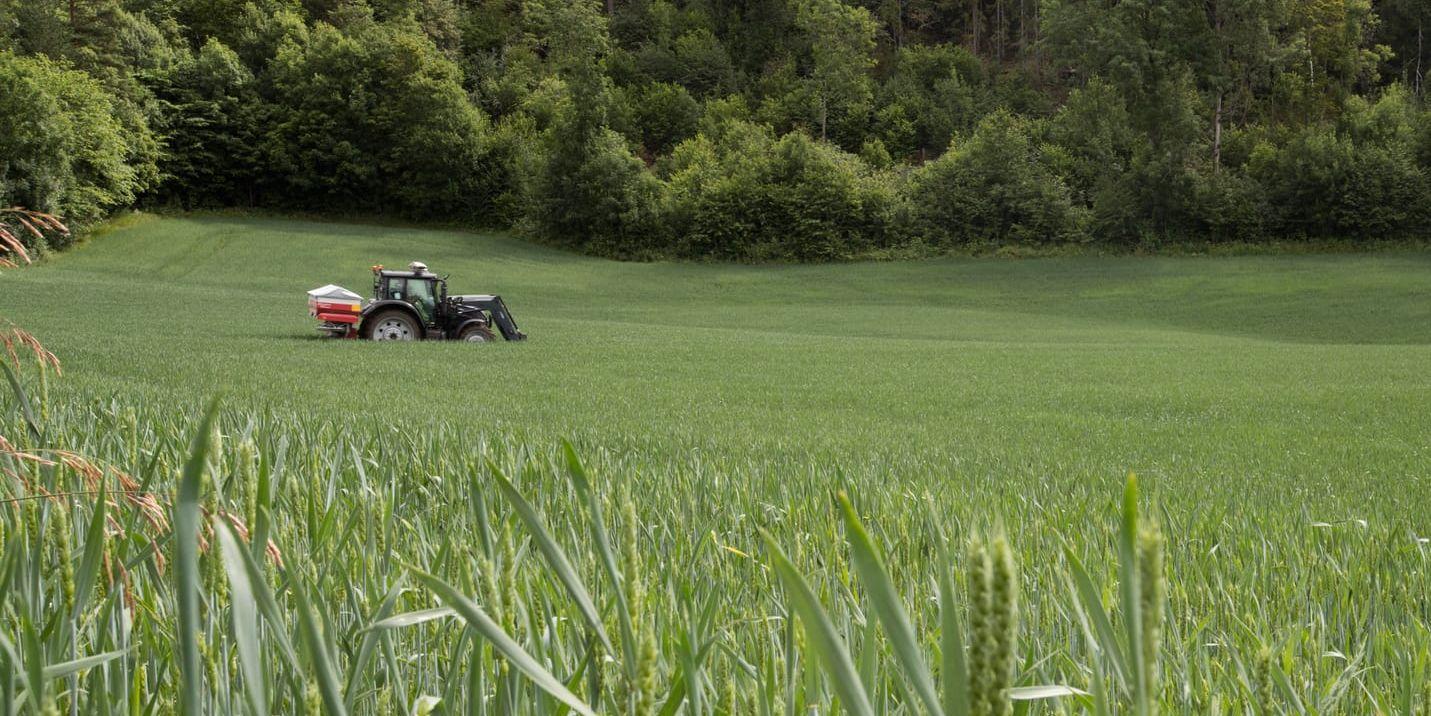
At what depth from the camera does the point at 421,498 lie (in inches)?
148

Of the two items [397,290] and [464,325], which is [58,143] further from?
[464,325]

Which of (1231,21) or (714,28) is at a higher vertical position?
(714,28)

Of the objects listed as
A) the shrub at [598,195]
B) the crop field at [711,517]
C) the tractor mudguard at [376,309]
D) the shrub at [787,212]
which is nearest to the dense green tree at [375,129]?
the shrub at [598,195]

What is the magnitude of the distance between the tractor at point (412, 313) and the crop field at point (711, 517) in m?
0.87

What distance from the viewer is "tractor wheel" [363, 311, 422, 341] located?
18234 millimetres

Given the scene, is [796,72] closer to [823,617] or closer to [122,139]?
[122,139]

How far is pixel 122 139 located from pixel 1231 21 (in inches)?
1765

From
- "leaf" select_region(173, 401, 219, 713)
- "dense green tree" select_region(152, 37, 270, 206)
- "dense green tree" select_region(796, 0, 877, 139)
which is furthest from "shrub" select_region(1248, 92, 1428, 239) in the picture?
"leaf" select_region(173, 401, 219, 713)

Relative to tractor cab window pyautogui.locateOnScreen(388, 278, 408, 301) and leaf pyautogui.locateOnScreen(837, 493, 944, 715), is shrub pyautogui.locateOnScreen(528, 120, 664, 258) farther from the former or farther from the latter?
leaf pyautogui.locateOnScreen(837, 493, 944, 715)

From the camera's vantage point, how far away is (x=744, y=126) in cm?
5141

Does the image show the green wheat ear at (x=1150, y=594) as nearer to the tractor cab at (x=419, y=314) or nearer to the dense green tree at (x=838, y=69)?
the tractor cab at (x=419, y=314)

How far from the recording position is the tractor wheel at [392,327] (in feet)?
59.8

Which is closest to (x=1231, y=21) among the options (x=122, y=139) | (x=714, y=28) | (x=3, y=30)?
(x=714, y=28)

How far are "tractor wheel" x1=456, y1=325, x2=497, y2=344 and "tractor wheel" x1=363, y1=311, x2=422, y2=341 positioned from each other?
2.42 ft
